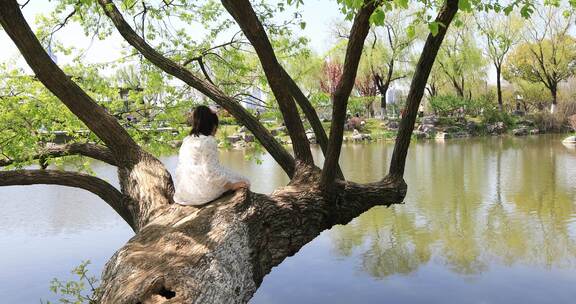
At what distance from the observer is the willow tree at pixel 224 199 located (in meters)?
2.23

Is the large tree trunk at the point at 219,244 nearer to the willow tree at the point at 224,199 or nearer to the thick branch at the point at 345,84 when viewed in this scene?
the willow tree at the point at 224,199

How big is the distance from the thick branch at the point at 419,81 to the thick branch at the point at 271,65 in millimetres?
632

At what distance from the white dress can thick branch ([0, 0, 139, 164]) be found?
554mm

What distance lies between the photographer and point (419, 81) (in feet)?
10.7

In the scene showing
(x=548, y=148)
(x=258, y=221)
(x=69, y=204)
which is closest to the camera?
(x=258, y=221)

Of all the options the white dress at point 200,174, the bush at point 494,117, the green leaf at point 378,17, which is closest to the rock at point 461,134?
the bush at point 494,117

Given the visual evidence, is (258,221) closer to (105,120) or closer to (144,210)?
(144,210)

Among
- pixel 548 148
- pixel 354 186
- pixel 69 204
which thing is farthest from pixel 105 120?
pixel 548 148

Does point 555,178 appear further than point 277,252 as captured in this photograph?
Yes

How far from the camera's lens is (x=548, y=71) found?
30.2 meters

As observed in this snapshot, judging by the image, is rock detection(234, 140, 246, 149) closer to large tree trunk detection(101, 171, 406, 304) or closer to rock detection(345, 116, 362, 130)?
rock detection(345, 116, 362, 130)

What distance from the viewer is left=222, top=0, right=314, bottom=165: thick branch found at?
2854mm

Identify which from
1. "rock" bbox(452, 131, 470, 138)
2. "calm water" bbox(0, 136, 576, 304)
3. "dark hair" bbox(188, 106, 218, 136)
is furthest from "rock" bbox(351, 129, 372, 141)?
"dark hair" bbox(188, 106, 218, 136)

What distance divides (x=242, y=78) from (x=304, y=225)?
9.51ft
